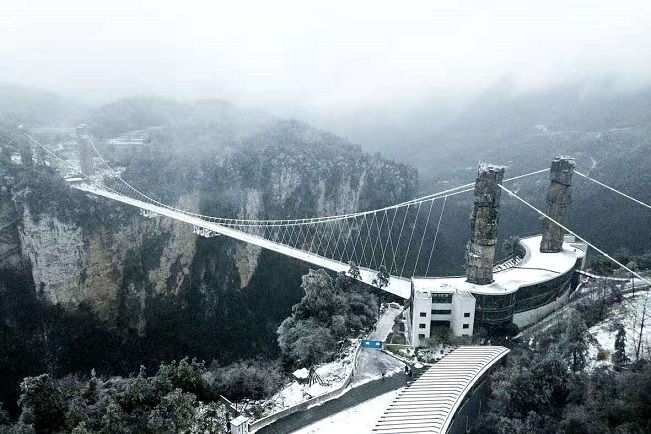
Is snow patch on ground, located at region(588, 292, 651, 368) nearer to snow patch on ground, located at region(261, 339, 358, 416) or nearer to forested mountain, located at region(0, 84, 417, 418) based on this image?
snow patch on ground, located at region(261, 339, 358, 416)

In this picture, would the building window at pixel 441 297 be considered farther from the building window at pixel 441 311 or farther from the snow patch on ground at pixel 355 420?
the snow patch on ground at pixel 355 420

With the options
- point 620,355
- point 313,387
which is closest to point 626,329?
point 620,355

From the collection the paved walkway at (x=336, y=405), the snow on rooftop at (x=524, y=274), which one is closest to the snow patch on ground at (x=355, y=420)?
the paved walkway at (x=336, y=405)

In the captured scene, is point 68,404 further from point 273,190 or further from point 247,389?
point 273,190

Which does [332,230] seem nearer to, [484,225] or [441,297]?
[484,225]

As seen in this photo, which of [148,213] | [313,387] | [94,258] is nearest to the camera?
[313,387]
